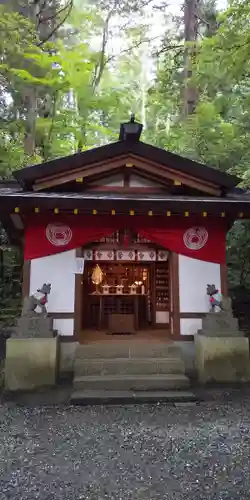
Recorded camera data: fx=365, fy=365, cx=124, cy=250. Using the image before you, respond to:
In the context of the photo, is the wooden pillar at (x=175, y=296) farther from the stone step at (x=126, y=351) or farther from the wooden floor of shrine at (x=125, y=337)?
the wooden floor of shrine at (x=125, y=337)

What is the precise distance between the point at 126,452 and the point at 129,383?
224 cm

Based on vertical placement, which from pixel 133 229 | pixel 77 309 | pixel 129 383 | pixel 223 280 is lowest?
pixel 129 383

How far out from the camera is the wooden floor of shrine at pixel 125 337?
306 inches

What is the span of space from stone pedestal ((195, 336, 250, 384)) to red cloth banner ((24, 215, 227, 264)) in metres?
1.68

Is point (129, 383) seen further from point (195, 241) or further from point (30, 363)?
point (195, 241)

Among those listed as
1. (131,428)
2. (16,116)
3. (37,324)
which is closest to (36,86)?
(16,116)

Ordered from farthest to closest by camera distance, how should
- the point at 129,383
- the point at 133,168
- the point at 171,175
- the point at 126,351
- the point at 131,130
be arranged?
the point at 133,168
the point at 171,175
the point at 131,130
the point at 126,351
the point at 129,383

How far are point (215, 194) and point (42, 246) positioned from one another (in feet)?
12.5

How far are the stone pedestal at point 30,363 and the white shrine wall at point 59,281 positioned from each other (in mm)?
705

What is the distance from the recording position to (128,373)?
6562mm

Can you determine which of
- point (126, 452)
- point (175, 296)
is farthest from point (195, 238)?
point (126, 452)

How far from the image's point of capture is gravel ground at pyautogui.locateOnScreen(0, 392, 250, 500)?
319 cm

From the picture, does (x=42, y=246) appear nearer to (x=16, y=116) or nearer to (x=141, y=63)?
(x=16, y=116)

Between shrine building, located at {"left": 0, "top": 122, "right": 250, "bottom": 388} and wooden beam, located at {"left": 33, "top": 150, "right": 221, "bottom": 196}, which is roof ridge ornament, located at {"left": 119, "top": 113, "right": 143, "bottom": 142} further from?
wooden beam, located at {"left": 33, "top": 150, "right": 221, "bottom": 196}
